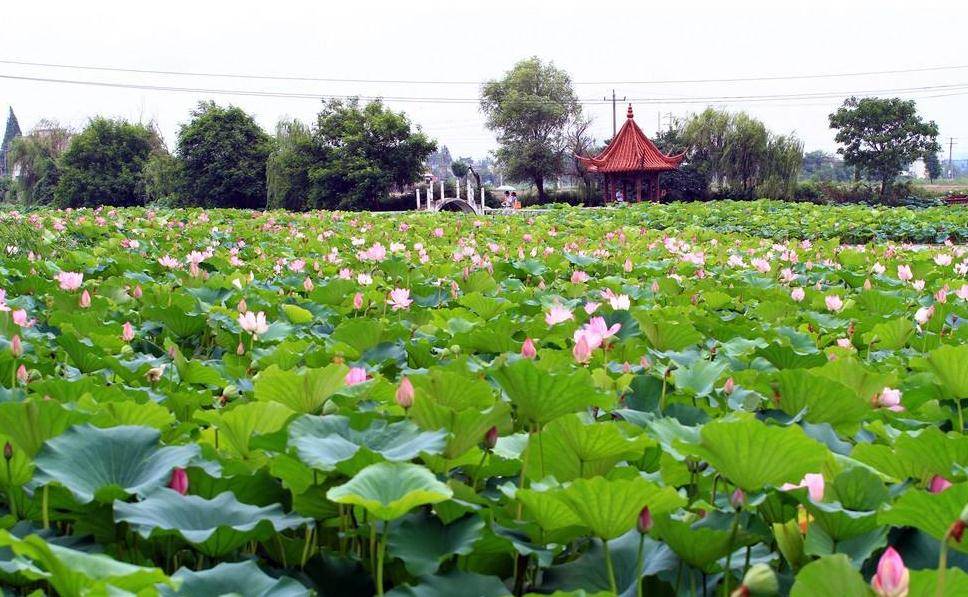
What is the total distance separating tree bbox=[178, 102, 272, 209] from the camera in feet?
115

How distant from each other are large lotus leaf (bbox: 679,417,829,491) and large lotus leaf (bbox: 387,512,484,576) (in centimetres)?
24

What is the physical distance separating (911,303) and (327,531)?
2595 millimetres

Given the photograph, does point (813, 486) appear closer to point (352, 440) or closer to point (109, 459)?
point (352, 440)

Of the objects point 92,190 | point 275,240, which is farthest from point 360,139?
point 275,240

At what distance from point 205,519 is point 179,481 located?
57 mm

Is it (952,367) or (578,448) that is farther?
(952,367)

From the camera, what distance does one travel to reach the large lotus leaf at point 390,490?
75cm

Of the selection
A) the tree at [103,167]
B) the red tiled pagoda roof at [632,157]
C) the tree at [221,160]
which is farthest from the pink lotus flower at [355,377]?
the tree at [103,167]

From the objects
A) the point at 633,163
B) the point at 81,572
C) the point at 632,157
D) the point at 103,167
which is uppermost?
the point at 103,167

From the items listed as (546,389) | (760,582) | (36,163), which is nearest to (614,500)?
(760,582)

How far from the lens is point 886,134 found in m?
40.6

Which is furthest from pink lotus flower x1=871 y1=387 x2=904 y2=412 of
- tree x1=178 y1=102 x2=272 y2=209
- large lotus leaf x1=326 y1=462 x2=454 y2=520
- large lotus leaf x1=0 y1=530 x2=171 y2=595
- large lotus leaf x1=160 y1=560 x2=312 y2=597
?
tree x1=178 y1=102 x2=272 y2=209

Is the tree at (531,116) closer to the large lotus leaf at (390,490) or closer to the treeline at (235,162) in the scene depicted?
the treeline at (235,162)

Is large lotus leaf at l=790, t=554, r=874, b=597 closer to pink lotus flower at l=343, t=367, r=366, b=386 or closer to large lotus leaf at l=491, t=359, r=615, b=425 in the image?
large lotus leaf at l=491, t=359, r=615, b=425
